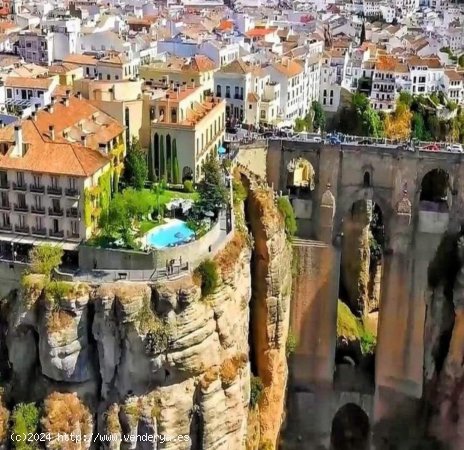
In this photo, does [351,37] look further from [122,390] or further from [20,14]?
[122,390]

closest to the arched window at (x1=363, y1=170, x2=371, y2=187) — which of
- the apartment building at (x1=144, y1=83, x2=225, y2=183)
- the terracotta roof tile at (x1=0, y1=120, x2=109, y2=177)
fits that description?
the apartment building at (x1=144, y1=83, x2=225, y2=183)

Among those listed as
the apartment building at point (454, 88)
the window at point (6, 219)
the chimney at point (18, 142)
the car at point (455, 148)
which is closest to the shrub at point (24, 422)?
the window at point (6, 219)

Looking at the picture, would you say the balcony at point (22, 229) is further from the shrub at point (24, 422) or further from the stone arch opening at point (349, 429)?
the stone arch opening at point (349, 429)

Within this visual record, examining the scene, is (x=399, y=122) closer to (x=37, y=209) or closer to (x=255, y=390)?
(x=255, y=390)

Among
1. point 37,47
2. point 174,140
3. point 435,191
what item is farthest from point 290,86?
point 174,140

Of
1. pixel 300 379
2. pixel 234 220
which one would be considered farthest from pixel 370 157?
pixel 300 379
